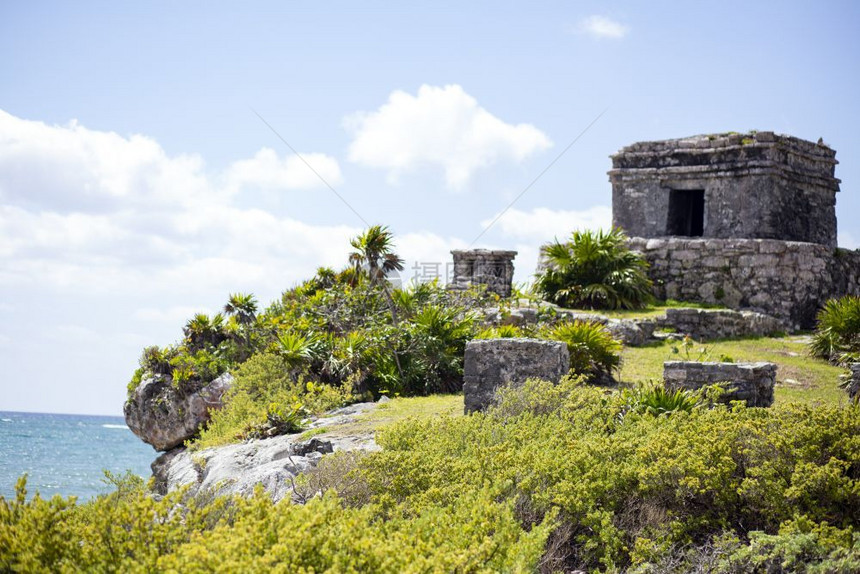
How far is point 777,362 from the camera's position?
12.8 metres

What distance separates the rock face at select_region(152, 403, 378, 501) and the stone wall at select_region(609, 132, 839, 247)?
10.2 meters

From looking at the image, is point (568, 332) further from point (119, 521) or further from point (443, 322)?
point (119, 521)

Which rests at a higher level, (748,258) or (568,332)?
(748,258)

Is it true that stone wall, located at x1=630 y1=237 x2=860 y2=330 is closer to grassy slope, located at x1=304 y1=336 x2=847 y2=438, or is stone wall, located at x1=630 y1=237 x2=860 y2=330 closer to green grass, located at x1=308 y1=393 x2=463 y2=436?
grassy slope, located at x1=304 y1=336 x2=847 y2=438

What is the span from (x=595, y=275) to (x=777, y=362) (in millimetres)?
4632

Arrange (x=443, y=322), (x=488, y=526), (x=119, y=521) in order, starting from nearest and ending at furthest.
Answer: (x=119, y=521) < (x=488, y=526) < (x=443, y=322)

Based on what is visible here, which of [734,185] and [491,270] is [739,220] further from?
[491,270]

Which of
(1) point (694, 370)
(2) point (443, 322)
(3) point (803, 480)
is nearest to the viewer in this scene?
(3) point (803, 480)

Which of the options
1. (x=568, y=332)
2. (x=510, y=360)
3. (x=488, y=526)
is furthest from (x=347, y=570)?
(x=568, y=332)

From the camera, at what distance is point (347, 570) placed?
12.7 feet

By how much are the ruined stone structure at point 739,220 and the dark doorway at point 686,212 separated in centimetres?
2

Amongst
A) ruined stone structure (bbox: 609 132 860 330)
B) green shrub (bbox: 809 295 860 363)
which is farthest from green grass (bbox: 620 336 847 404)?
ruined stone structure (bbox: 609 132 860 330)

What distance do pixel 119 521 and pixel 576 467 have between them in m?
3.27

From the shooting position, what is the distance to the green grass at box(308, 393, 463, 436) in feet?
30.0
